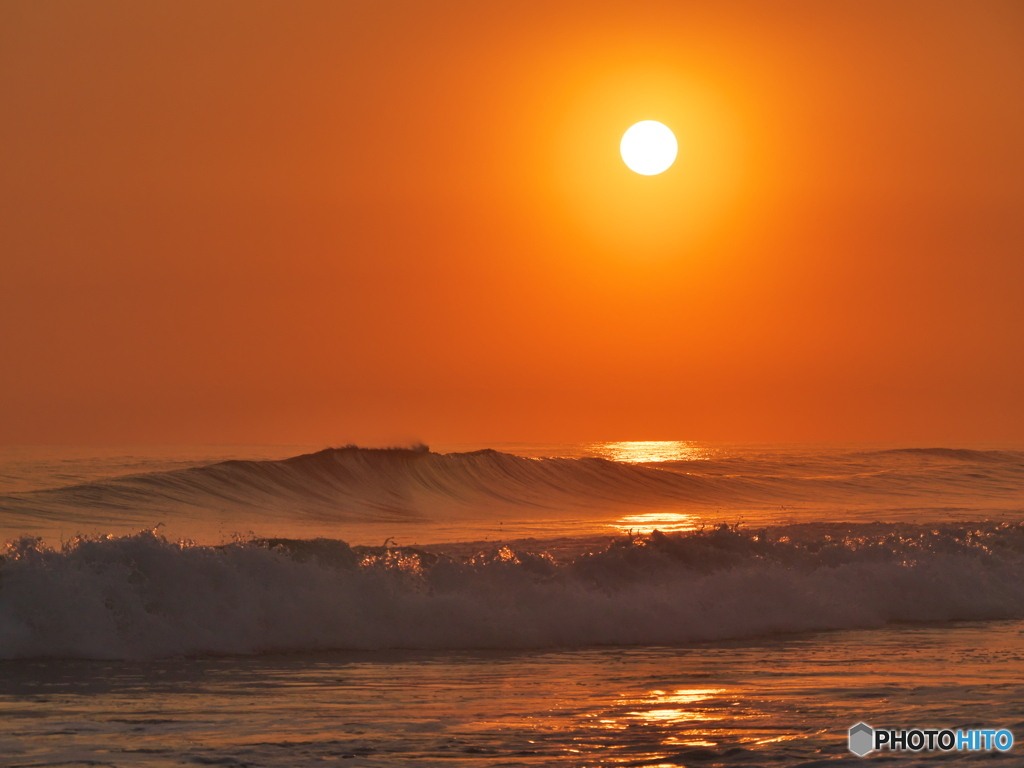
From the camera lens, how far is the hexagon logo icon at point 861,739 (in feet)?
21.2

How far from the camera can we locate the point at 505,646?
11.3 meters

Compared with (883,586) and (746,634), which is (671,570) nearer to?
A: (746,634)

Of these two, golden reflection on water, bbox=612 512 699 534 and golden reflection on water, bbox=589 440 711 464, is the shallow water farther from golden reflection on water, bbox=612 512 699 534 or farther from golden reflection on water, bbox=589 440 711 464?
golden reflection on water, bbox=589 440 711 464

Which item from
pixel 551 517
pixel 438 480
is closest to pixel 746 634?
pixel 551 517

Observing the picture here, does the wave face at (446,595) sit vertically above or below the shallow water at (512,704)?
above

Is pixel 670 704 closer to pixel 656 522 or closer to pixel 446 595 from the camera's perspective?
pixel 446 595

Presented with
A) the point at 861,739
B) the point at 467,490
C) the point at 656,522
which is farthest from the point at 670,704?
the point at 467,490

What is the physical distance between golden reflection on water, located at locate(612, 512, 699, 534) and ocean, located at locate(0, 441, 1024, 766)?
312cm

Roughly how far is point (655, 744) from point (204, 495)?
74.0 feet

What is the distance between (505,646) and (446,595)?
107 centimetres

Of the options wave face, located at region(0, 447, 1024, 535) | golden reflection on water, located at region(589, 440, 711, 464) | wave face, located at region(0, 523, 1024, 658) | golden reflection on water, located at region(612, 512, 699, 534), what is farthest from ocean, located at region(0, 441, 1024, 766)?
golden reflection on water, located at region(589, 440, 711, 464)

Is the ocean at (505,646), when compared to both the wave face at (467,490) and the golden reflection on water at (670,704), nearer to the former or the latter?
the golden reflection on water at (670,704)

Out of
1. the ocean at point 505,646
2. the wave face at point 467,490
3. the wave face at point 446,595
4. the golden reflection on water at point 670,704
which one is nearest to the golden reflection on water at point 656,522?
the wave face at point 467,490

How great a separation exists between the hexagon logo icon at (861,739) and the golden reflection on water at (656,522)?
15.0m
